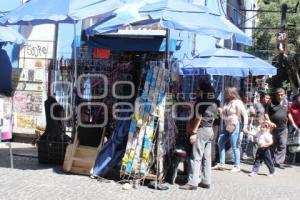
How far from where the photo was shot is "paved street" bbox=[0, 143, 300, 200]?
816 cm

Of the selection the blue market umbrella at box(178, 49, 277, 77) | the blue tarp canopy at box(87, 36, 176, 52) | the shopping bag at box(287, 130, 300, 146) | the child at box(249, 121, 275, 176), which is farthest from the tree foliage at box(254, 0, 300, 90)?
the child at box(249, 121, 275, 176)

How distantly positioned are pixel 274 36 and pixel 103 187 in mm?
24365

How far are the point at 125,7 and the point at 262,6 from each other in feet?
79.2

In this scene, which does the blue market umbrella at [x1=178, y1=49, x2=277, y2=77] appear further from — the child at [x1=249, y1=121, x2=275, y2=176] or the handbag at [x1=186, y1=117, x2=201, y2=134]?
the handbag at [x1=186, y1=117, x2=201, y2=134]

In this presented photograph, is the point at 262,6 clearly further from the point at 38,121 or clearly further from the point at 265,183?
the point at 265,183

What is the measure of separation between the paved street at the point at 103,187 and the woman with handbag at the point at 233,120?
49 cm

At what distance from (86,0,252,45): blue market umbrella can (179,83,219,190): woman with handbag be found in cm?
92

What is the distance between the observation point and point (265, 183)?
9.79 meters

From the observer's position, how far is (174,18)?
27.9ft

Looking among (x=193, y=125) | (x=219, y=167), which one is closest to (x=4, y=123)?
(x=193, y=125)

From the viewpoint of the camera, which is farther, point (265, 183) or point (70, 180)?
point (265, 183)

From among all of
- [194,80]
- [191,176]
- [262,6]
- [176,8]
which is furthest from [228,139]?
[262,6]

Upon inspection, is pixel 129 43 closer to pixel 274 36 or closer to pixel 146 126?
pixel 146 126

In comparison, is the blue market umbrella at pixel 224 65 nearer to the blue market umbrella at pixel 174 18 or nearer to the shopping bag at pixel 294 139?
the shopping bag at pixel 294 139
